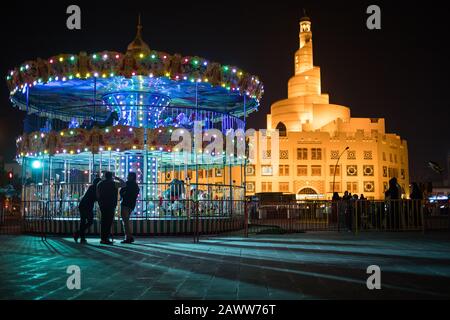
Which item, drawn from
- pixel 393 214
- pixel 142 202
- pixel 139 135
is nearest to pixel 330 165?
pixel 393 214

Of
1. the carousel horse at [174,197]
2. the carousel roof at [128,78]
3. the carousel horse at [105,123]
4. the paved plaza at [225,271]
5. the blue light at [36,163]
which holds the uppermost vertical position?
the carousel roof at [128,78]

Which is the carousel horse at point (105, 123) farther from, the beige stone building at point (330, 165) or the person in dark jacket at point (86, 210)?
the beige stone building at point (330, 165)

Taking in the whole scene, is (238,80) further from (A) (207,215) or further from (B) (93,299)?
(B) (93,299)

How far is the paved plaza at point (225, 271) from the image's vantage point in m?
5.73

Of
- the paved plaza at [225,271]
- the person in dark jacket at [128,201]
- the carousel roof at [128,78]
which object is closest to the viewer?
the paved plaza at [225,271]

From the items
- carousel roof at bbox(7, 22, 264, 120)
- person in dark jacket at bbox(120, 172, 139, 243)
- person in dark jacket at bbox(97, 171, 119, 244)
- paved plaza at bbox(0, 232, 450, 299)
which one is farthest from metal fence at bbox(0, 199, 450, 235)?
paved plaza at bbox(0, 232, 450, 299)

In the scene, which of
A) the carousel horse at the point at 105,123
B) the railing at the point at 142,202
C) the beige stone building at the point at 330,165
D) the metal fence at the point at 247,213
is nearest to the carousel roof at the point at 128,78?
the carousel horse at the point at 105,123

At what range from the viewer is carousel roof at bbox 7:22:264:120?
51.4ft

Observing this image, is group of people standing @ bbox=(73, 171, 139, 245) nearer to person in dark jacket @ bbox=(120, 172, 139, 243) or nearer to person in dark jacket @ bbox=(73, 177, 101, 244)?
person in dark jacket @ bbox=(120, 172, 139, 243)

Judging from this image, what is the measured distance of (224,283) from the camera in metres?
6.38

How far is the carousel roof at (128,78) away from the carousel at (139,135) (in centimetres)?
3

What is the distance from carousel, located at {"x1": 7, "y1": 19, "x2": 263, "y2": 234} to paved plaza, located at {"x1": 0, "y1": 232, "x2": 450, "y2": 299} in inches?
162

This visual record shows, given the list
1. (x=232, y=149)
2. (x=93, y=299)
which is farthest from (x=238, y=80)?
(x=93, y=299)

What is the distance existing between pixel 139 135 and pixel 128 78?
6.53 ft
